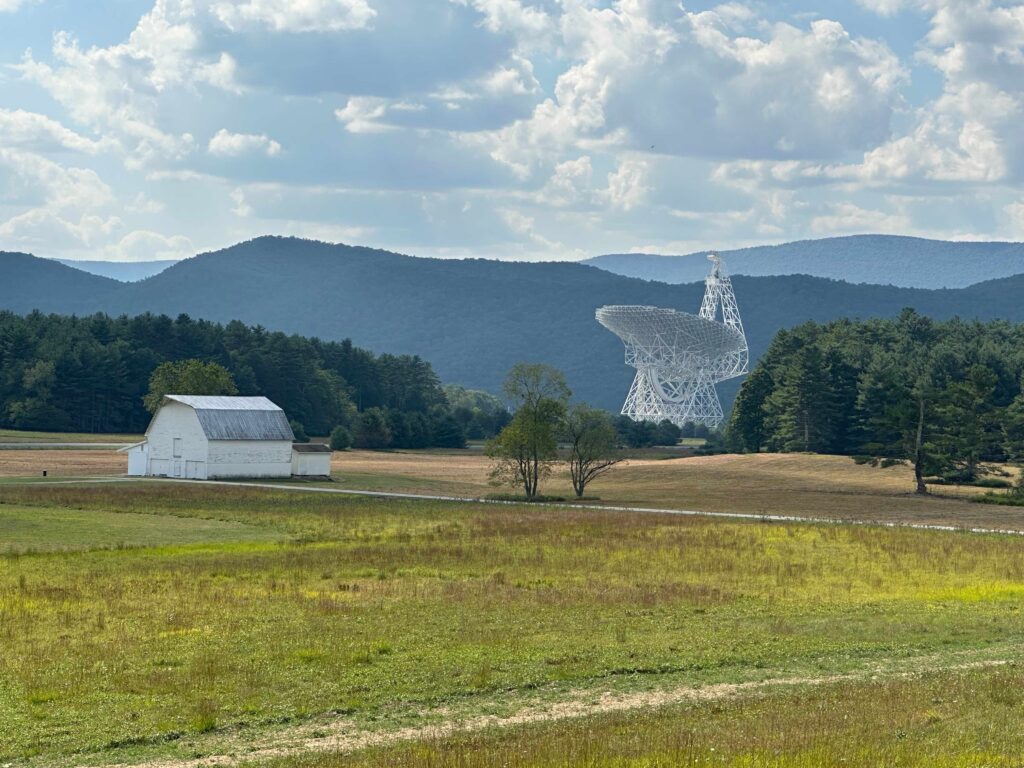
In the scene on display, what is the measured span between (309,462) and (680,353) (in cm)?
8332

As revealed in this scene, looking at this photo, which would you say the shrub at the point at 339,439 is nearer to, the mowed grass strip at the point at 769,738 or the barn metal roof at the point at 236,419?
the barn metal roof at the point at 236,419

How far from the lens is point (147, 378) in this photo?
5595 inches

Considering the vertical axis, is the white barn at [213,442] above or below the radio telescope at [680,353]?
below

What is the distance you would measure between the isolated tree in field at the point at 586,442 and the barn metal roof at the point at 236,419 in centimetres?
1758

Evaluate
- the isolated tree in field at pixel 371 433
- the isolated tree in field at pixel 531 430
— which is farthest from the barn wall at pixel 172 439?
the isolated tree in field at pixel 371 433

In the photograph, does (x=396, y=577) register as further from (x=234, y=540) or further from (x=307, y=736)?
(x=307, y=736)

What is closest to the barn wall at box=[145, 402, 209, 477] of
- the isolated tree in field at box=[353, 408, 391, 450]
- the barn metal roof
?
the barn metal roof

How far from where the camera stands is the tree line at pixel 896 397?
8100cm

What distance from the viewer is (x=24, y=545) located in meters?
37.3

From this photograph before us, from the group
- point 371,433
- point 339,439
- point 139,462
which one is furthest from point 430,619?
point 371,433

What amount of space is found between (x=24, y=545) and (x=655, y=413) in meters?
135

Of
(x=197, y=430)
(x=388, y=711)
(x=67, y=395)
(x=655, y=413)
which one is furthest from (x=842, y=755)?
(x=655, y=413)

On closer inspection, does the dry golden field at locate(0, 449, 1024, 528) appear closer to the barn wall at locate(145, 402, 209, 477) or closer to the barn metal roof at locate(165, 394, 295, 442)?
the barn wall at locate(145, 402, 209, 477)

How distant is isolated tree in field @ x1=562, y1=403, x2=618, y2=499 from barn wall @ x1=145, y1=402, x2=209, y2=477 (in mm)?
20786
